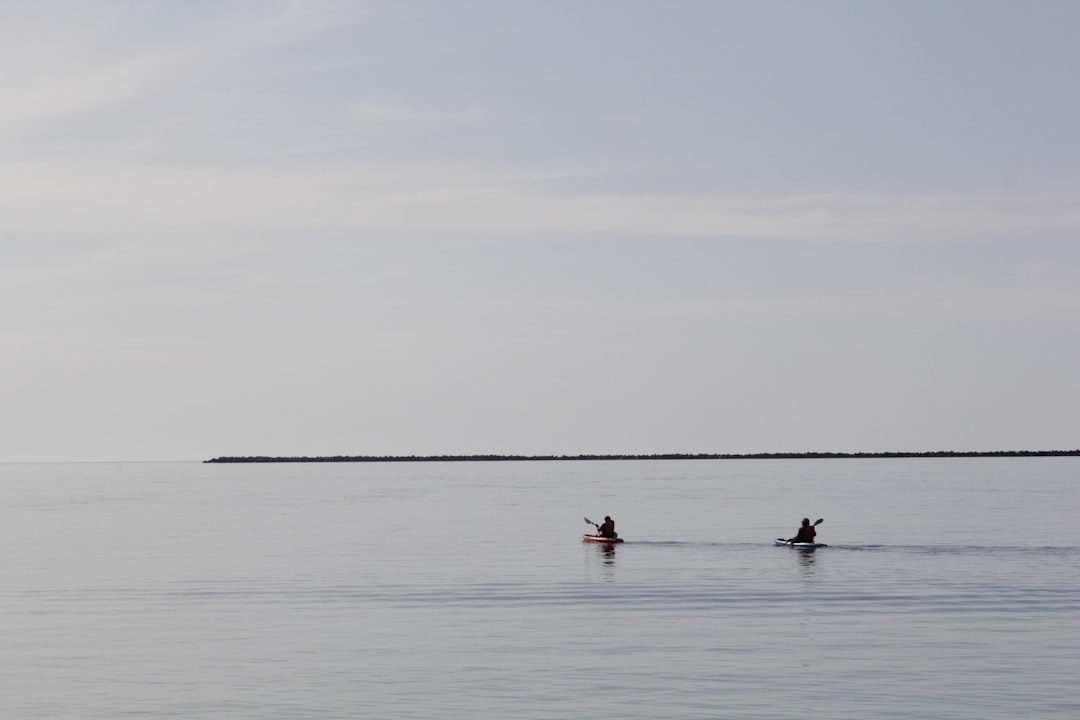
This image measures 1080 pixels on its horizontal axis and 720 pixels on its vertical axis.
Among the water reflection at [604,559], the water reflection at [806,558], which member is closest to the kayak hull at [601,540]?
the water reflection at [604,559]

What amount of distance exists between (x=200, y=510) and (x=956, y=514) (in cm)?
7223

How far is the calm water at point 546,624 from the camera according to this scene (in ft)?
103

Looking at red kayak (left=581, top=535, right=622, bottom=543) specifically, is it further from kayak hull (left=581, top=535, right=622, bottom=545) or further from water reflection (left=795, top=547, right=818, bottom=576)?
water reflection (left=795, top=547, right=818, bottom=576)

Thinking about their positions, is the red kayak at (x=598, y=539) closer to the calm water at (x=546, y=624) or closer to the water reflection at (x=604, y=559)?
the water reflection at (x=604, y=559)

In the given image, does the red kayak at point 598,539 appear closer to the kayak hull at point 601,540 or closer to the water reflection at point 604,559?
the kayak hull at point 601,540

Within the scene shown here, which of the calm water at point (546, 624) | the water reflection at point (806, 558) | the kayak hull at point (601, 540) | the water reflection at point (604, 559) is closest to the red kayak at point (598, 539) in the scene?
the kayak hull at point (601, 540)

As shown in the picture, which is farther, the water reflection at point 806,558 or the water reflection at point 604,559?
the water reflection at point 806,558

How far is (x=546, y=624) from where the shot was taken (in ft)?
143

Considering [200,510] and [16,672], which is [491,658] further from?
[200,510]

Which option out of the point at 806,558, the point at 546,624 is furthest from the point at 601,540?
the point at 546,624

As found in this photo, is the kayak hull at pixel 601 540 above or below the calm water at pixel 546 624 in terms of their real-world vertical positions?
above

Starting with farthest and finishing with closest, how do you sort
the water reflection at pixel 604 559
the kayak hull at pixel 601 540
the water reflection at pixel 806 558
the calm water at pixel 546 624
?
the kayak hull at pixel 601 540 → the water reflection at pixel 806 558 → the water reflection at pixel 604 559 → the calm water at pixel 546 624

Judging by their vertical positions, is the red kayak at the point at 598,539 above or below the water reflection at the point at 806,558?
above

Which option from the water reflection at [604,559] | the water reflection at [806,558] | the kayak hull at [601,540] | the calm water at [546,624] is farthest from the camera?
the kayak hull at [601,540]
